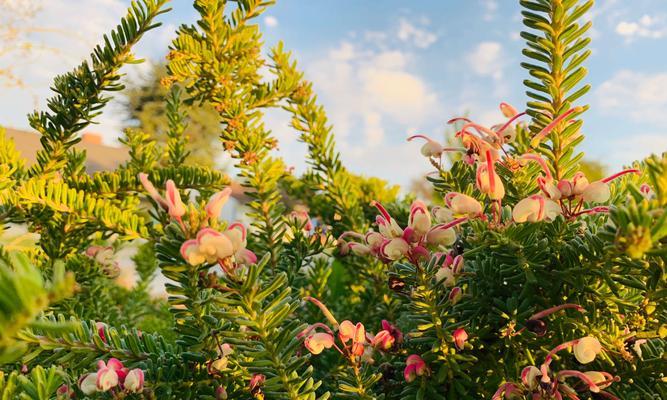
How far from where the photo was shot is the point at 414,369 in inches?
19.5

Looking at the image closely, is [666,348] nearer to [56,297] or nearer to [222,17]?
[56,297]

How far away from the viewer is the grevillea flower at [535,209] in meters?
0.42

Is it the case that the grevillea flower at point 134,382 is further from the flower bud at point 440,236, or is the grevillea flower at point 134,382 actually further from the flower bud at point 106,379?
the flower bud at point 440,236

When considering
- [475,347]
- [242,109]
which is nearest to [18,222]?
[242,109]

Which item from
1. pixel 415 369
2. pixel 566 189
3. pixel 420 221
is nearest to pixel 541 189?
pixel 566 189

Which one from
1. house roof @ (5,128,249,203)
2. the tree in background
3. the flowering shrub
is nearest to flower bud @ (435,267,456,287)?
the flowering shrub

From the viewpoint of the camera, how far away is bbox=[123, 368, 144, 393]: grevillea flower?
16.2 inches

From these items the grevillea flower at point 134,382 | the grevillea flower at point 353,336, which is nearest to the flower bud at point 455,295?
the grevillea flower at point 353,336

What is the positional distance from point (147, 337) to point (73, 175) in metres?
0.56

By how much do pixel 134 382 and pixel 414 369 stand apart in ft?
0.91

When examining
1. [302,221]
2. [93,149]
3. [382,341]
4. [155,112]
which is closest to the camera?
[382,341]

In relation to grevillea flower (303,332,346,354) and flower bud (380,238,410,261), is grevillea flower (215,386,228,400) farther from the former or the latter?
flower bud (380,238,410,261)

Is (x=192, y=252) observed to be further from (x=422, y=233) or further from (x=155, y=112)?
(x=155, y=112)

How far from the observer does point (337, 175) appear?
3.58ft
